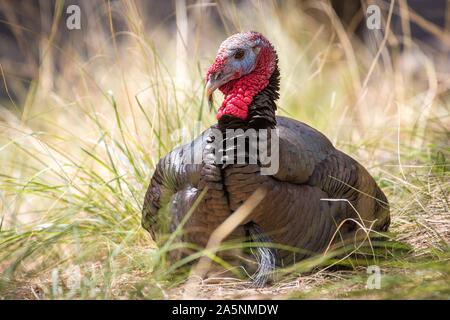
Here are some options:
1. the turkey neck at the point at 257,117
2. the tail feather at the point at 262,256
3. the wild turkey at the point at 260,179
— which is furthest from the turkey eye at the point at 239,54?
the tail feather at the point at 262,256

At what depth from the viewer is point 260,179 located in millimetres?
2859

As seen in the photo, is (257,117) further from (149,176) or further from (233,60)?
(149,176)

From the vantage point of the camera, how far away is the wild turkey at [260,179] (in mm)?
2883

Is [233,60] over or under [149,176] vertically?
over

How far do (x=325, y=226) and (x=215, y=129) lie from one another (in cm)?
60

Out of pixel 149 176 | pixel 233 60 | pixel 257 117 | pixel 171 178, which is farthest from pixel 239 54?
pixel 149 176

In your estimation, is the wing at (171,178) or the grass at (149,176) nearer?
the grass at (149,176)

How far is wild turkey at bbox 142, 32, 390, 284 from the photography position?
288 cm

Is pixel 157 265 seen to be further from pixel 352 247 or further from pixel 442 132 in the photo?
pixel 442 132

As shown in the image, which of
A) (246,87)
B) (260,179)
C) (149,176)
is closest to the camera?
(260,179)

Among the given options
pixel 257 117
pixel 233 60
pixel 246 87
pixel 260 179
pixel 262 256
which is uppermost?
pixel 233 60

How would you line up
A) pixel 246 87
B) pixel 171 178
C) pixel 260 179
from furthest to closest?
pixel 171 178 → pixel 246 87 → pixel 260 179

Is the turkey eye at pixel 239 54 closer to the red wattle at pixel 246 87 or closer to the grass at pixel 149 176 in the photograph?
the red wattle at pixel 246 87

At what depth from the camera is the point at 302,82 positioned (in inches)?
194
